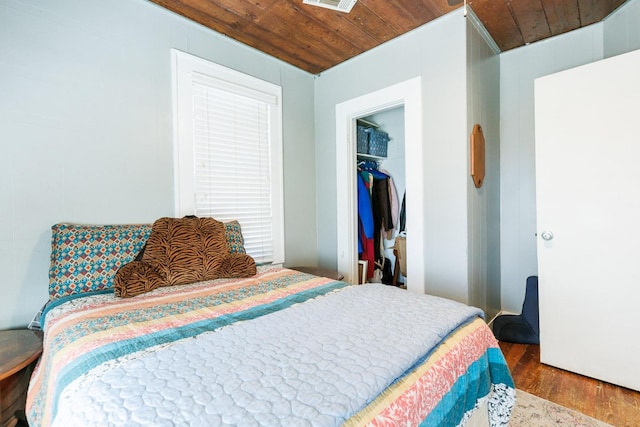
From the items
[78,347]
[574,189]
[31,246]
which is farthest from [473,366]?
[31,246]

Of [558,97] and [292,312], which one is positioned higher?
[558,97]

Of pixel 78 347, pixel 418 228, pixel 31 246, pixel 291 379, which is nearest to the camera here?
pixel 291 379

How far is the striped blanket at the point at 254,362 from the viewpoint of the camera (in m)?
0.63

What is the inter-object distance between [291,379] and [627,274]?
86.4 inches

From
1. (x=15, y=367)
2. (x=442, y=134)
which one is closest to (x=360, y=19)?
(x=442, y=134)

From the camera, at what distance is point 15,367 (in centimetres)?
114

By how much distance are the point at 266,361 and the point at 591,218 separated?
7.23 ft

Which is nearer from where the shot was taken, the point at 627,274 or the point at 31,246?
the point at 31,246

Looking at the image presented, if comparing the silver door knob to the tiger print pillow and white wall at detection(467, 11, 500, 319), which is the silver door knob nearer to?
white wall at detection(467, 11, 500, 319)

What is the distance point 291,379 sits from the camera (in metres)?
0.72

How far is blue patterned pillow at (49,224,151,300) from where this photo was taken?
59.2 inches

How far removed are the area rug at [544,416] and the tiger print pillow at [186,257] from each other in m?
1.71

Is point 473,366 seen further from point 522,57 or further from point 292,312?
point 522,57

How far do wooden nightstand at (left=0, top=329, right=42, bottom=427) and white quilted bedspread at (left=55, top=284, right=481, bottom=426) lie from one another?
0.74m
